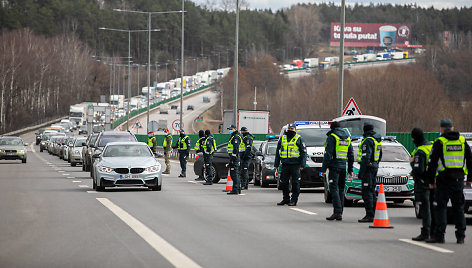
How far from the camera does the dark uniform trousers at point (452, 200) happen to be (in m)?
12.7

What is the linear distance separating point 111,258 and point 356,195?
32.2 ft

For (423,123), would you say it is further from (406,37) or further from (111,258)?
(406,37)

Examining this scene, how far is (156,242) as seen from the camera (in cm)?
1263

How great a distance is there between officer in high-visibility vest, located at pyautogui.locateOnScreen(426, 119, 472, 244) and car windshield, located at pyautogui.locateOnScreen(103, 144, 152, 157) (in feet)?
45.9

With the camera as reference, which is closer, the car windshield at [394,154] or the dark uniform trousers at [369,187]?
the dark uniform trousers at [369,187]

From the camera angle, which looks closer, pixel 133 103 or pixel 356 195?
pixel 356 195

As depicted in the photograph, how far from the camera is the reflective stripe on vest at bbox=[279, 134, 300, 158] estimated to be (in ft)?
64.6

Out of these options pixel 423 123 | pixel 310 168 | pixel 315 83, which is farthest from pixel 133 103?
pixel 310 168

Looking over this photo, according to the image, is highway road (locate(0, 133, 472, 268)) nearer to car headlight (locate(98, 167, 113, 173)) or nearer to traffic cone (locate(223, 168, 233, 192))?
car headlight (locate(98, 167, 113, 173))

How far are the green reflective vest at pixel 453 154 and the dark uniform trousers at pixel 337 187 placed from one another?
383 cm

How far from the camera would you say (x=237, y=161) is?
958 inches

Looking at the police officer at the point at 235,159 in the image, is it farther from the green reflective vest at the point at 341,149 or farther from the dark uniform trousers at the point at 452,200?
the dark uniform trousers at the point at 452,200

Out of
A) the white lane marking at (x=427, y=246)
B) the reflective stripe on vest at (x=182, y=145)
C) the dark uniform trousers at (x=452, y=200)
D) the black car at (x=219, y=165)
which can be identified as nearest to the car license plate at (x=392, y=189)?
the white lane marking at (x=427, y=246)

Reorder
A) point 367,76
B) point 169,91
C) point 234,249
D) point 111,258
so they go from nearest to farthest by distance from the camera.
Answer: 1. point 111,258
2. point 234,249
3. point 367,76
4. point 169,91
